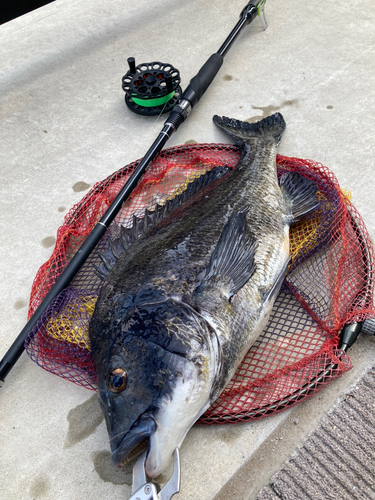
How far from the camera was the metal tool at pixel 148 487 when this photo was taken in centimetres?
164

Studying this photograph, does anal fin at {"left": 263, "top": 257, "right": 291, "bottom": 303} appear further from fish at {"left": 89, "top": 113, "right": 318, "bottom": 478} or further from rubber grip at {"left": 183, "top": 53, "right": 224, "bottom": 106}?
rubber grip at {"left": 183, "top": 53, "right": 224, "bottom": 106}

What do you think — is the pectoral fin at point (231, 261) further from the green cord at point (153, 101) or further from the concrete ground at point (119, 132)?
the green cord at point (153, 101)

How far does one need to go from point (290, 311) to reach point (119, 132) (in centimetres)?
250

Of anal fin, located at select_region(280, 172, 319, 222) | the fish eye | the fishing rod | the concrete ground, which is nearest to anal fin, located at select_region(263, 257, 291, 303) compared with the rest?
anal fin, located at select_region(280, 172, 319, 222)

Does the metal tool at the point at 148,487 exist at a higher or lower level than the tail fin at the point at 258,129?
lower

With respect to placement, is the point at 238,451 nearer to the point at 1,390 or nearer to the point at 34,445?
the point at 34,445

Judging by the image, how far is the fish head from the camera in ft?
5.52

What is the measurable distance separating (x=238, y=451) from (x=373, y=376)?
0.82 m

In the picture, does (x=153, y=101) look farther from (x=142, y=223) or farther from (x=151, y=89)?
(x=142, y=223)

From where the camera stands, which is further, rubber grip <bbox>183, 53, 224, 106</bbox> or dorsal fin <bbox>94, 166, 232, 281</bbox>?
rubber grip <bbox>183, 53, 224, 106</bbox>

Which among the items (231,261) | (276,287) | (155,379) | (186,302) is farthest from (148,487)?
(276,287)

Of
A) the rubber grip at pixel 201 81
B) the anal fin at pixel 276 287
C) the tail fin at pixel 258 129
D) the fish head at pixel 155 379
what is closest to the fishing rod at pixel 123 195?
the rubber grip at pixel 201 81

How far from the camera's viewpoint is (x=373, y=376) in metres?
2.22

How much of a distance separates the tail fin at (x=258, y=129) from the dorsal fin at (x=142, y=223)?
1.84 feet
